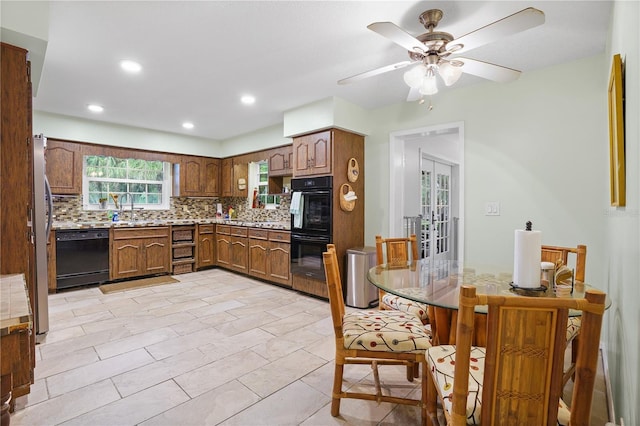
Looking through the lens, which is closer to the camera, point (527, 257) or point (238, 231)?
point (527, 257)

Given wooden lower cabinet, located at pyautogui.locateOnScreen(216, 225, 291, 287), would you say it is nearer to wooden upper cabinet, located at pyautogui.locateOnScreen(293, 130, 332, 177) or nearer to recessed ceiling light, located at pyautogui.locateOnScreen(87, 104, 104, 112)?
wooden upper cabinet, located at pyautogui.locateOnScreen(293, 130, 332, 177)

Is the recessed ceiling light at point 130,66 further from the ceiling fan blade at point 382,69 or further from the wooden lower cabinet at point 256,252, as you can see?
the wooden lower cabinet at point 256,252

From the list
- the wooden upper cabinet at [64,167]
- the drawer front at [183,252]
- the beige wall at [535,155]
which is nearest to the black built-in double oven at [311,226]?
the beige wall at [535,155]

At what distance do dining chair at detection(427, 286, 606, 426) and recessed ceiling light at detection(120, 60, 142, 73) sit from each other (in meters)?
3.29

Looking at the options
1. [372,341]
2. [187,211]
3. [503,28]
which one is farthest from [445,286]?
[187,211]

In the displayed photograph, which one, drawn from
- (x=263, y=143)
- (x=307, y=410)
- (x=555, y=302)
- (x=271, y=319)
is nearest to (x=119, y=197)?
(x=263, y=143)

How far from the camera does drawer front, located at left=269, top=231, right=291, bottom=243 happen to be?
4.48m

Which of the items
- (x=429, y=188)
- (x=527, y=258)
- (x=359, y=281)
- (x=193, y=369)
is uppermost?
(x=429, y=188)

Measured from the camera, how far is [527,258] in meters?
1.48

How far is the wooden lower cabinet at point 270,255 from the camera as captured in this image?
4.52 m

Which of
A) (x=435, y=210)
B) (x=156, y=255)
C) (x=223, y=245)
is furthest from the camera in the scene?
(x=223, y=245)

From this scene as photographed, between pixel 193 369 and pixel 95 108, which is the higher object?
pixel 95 108

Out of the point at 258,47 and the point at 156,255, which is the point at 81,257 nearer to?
the point at 156,255

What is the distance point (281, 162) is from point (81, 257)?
3117 millimetres
